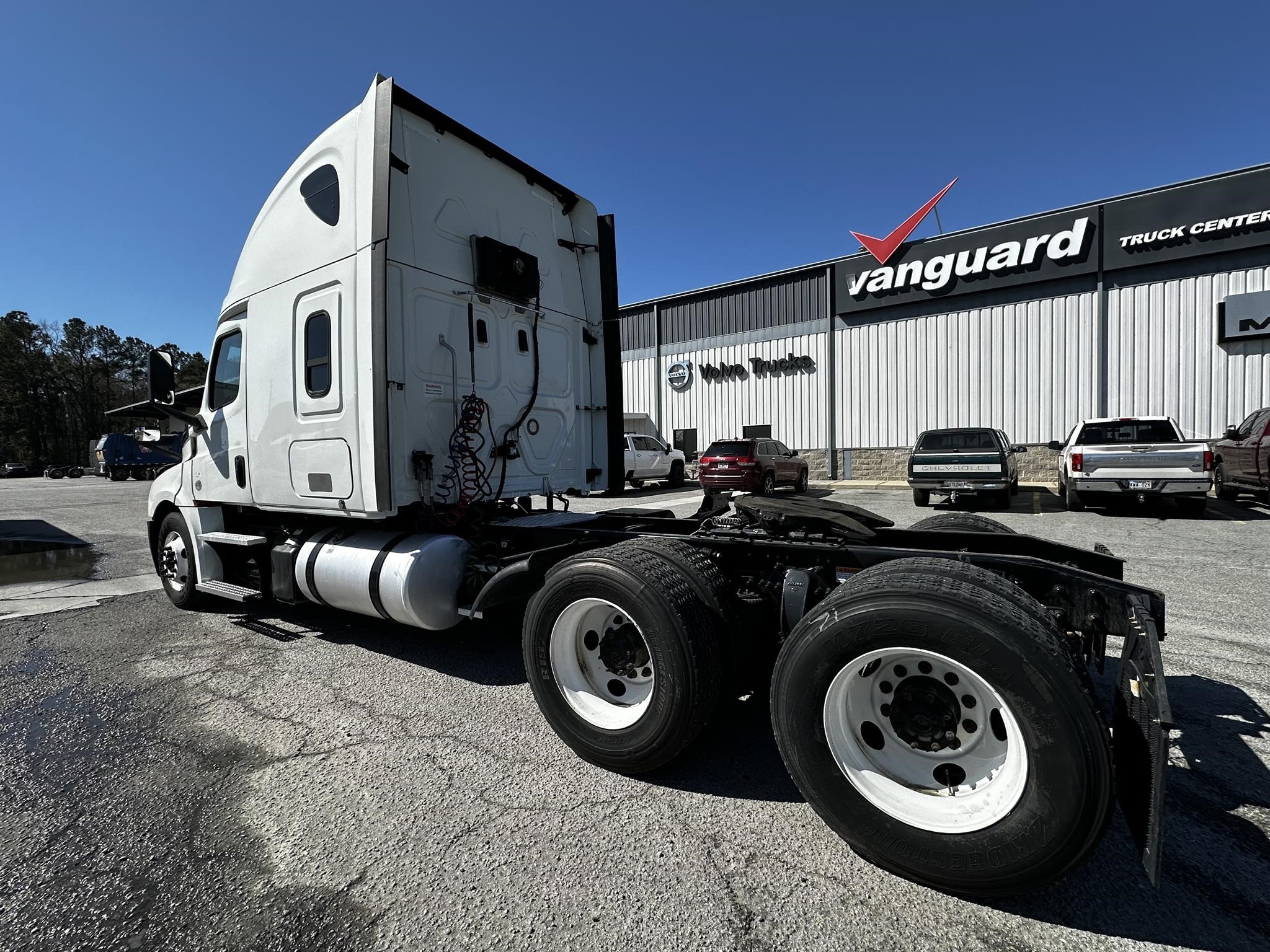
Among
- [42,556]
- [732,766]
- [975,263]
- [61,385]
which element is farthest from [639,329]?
[61,385]

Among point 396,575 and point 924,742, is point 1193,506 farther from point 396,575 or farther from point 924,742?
point 396,575

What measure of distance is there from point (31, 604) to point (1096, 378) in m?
23.3

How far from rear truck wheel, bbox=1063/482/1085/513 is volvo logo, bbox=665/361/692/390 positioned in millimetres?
15388

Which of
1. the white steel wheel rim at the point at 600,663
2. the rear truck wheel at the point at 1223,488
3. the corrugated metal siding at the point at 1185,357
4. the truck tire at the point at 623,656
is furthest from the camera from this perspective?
the corrugated metal siding at the point at 1185,357

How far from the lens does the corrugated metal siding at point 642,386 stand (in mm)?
26656

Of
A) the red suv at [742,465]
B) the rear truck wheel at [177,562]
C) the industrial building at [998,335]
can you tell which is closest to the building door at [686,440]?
the industrial building at [998,335]

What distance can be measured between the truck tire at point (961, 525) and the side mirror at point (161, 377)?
6113 millimetres

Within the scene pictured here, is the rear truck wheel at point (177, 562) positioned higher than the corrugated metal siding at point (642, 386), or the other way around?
the corrugated metal siding at point (642, 386)

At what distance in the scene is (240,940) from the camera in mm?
1921

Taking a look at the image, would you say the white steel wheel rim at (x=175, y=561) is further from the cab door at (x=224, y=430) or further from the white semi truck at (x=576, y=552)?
the cab door at (x=224, y=430)

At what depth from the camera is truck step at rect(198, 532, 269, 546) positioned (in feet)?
16.8

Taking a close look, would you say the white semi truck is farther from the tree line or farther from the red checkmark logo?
the tree line

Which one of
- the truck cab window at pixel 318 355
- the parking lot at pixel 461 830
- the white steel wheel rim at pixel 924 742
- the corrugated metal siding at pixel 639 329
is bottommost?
the parking lot at pixel 461 830

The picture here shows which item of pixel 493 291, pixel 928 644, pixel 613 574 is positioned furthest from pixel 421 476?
pixel 928 644
